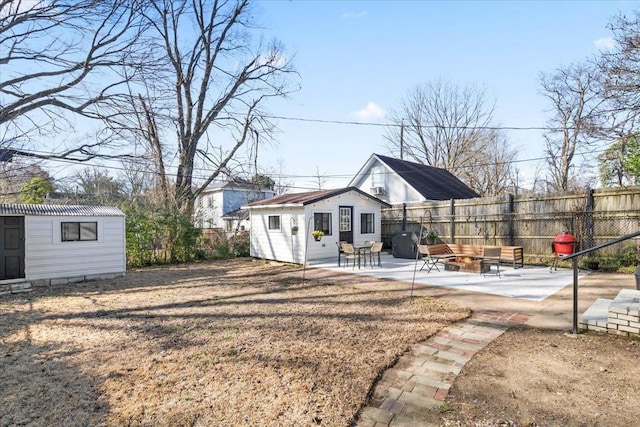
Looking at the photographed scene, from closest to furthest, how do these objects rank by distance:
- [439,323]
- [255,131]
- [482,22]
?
1. [439,323]
2. [482,22]
3. [255,131]

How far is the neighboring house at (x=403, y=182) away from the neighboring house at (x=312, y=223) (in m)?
4.51

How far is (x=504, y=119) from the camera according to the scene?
25.0 meters

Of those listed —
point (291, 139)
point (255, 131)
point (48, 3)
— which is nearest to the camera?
point (48, 3)

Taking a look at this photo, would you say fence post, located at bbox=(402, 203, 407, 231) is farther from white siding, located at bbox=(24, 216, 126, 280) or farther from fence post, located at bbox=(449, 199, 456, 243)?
white siding, located at bbox=(24, 216, 126, 280)

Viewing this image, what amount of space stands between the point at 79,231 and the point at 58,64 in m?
4.32

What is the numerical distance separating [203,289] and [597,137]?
14.4 m

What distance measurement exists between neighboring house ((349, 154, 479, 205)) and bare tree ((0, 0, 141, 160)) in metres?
13.8

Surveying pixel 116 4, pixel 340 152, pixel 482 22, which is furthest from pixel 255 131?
pixel 482 22

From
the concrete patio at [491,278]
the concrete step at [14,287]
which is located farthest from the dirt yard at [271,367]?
the concrete step at [14,287]

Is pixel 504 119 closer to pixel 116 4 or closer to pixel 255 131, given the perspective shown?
pixel 255 131

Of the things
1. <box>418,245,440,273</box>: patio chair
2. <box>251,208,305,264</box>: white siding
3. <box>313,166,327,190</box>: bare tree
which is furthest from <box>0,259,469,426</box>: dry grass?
<box>313,166,327,190</box>: bare tree

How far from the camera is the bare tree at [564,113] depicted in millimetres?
18969

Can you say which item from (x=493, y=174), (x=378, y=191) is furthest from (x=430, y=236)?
(x=493, y=174)

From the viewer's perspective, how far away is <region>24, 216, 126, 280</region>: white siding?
8836 millimetres
